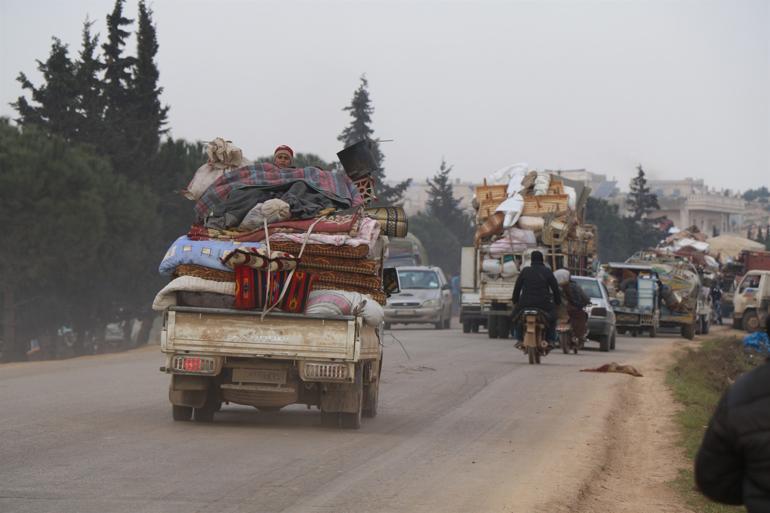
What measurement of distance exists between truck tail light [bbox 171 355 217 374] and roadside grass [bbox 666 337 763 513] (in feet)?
14.2

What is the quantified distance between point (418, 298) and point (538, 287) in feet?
61.5

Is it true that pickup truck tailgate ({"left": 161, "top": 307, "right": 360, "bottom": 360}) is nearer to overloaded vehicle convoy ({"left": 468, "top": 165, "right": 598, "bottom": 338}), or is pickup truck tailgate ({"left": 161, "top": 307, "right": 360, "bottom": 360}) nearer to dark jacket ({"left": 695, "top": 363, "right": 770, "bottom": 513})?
dark jacket ({"left": 695, "top": 363, "right": 770, "bottom": 513})

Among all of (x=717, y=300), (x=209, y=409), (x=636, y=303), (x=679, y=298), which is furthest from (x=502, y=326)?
(x=717, y=300)

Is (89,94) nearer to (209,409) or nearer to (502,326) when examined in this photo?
(502,326)

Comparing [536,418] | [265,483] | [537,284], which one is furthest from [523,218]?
[265,483]

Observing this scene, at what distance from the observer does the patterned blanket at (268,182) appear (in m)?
13.2

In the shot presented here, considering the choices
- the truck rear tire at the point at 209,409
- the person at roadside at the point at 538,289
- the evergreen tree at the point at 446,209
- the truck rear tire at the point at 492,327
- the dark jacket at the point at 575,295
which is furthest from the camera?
the evergreen tree at the point at 446,209

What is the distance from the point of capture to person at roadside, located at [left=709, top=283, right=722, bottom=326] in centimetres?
5959

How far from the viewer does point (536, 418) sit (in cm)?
1474

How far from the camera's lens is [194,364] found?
1208 cm

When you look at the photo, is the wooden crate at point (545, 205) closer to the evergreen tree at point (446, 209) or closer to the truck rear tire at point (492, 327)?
the truck rear tire at point (492, 327)

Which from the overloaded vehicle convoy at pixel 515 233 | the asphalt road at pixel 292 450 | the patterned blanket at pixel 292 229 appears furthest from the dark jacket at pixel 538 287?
the overloaded vehicle convoy at pixel 515 233

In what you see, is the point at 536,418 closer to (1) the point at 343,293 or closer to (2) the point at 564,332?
(1) the point at 343,293

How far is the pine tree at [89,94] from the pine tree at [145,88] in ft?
4.76
